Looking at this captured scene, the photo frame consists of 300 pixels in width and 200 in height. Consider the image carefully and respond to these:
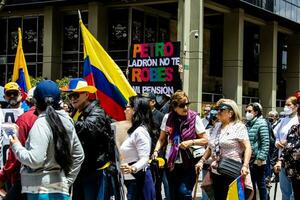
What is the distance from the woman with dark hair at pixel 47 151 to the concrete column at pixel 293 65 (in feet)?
122

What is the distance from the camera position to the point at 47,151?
4531 millimetres

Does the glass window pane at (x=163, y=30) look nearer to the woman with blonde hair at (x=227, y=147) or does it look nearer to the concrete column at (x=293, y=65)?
the concrete column at (x=293, y=65)

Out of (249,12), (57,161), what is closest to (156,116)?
(57,161)

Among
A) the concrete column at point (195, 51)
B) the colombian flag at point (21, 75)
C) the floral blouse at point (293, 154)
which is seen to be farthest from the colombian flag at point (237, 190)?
the concrete column at point (195, 51)

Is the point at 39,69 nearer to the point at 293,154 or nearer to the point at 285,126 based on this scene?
the point at 285,126

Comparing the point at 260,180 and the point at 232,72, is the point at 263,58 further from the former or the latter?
the point at 260,180

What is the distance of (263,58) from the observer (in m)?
37.2

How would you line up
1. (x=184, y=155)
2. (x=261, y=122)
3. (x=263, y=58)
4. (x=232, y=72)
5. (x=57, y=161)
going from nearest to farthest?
(x=57, y=161) → (x=184, y=155) → (x=261, y=122) → (x=232, y=72) → (x=263, y=58)

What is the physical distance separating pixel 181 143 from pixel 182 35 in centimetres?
2114

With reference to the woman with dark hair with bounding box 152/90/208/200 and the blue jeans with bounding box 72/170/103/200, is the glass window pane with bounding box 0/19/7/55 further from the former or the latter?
the blue jeans with bounding box 72/170/103/200

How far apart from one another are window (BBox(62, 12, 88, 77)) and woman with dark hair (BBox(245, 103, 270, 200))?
24582mm

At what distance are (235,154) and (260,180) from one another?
2.06 meters

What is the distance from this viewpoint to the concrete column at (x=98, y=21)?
103 ft

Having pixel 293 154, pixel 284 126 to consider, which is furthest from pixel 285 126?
pixel 293 154
